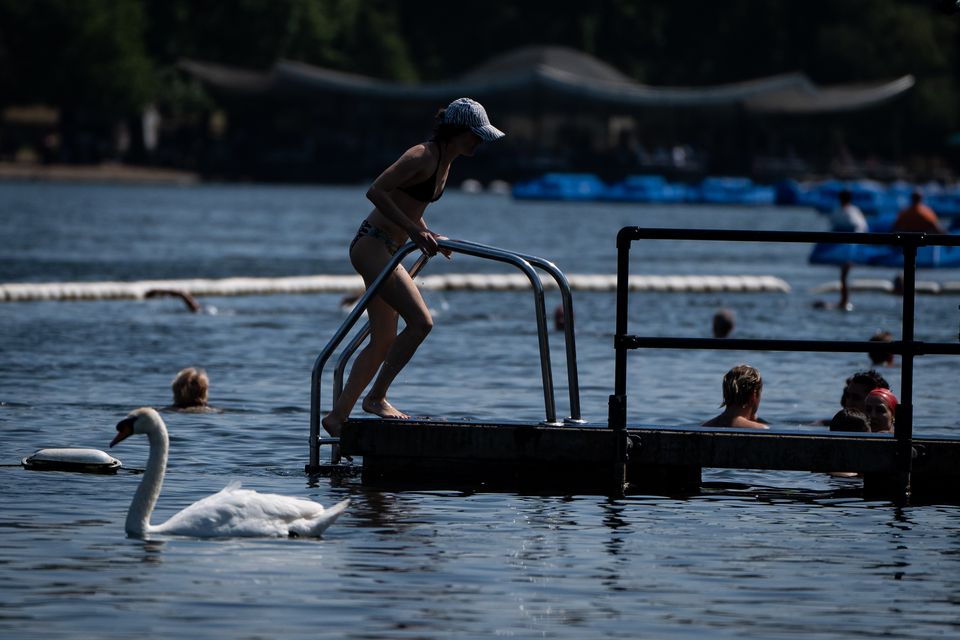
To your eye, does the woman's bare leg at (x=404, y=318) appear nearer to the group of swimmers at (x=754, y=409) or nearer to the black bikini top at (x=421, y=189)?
the black bikini top at (x=421, y=189)

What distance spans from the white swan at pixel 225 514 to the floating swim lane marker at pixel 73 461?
2496 mm

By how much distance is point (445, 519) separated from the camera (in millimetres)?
12133

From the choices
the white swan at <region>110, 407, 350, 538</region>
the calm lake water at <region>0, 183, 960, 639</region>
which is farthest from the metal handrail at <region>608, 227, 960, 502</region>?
the white swan at <region>110, 407, 350, 538</region>

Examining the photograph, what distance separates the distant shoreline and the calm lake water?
83.0 m

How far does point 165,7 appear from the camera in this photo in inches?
4916

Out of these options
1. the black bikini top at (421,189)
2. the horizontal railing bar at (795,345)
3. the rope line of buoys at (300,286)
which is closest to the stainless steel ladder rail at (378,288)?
the black bikini top at (421,189)

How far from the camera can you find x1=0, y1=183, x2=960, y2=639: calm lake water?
9586mm

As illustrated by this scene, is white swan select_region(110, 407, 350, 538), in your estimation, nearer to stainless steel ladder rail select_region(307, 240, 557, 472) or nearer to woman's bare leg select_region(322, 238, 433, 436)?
stainless steel ladder rail select_region(307, 240, 557, 472)

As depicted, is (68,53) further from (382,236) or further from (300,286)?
(382,236)

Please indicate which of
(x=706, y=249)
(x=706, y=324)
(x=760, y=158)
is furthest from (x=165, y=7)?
(x=706, y=324)

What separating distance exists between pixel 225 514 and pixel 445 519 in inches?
55.4

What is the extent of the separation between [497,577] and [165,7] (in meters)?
117

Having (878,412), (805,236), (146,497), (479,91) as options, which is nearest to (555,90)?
(479,91)

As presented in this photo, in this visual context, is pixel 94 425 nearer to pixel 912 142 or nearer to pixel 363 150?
pixel 363 150
